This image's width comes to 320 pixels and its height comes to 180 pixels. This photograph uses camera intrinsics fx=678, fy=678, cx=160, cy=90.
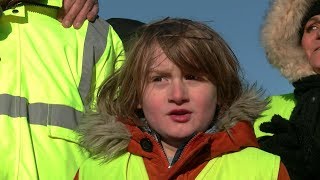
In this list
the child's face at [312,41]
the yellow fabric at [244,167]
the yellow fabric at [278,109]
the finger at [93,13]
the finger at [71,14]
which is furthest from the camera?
the child's face at [312,41]

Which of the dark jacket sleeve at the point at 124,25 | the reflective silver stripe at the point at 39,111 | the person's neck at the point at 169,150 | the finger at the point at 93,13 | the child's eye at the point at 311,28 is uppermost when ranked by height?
the finger at the point at 93,13

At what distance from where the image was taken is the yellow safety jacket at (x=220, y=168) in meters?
2.96

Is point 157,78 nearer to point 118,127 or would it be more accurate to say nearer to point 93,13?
point 118,127

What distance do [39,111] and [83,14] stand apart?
0.69m

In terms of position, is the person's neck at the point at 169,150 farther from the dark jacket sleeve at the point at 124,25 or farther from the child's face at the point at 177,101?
the dark jacket sleeve at the point at 124,25

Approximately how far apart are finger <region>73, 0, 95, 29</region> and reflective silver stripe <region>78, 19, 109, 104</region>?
0.05 meters

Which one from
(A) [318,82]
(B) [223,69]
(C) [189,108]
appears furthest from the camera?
(A) [318,82]

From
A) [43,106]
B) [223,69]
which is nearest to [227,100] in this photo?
[223,69]

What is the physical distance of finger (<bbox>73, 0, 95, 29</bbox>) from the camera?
11.5ft

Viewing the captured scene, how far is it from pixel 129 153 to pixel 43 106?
0.46 m

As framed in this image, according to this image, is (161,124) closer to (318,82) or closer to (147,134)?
(147,134)

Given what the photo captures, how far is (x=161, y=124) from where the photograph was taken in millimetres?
3090

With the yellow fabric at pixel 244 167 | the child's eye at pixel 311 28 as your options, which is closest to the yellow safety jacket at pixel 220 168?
the yellow fabric at pixel 244 167

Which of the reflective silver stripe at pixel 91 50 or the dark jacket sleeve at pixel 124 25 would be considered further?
the dark jacket sleeve at pixel 124 25
